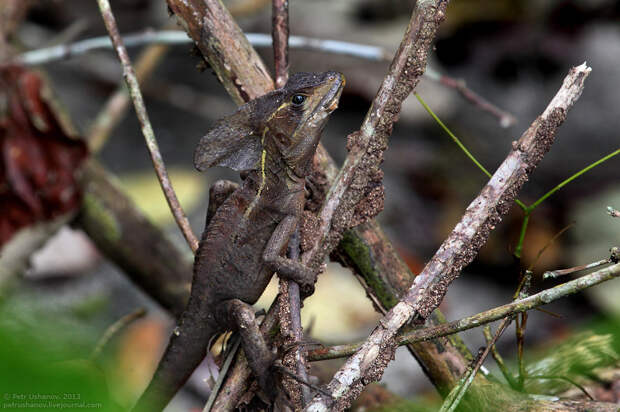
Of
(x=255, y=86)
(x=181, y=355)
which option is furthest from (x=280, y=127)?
(x=181, y=355)

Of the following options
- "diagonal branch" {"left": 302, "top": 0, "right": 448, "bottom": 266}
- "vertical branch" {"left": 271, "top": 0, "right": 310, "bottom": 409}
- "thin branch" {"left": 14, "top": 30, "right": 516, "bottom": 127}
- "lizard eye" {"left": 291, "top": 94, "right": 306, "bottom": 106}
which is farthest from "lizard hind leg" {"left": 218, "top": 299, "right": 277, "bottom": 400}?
"thin branch" {"left": 14, "top": 30, "right": 516, "bottom": 127}

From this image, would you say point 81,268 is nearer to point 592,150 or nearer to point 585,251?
point 585,251

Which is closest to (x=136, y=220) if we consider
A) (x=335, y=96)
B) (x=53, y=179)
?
(x=53, y=179)

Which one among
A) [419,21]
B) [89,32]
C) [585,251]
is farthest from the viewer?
[89,32]

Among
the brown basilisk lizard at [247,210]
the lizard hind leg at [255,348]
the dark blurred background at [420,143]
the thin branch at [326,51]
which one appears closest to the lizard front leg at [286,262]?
the brown basilisk lizard at [247,210]

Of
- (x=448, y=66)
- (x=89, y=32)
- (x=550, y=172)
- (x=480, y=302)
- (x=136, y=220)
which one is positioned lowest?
(x=136, y=220)

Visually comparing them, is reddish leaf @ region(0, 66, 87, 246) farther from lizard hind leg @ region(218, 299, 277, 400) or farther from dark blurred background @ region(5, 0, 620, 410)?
lizard hind leg @ region(218, 299, 277, 400)

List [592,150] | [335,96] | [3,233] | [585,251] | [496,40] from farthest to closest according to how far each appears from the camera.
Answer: [496,40]
[592,150]
[585,251]
[3,233]
[335,96]

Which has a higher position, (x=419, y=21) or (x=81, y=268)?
(x=81, y=268)
